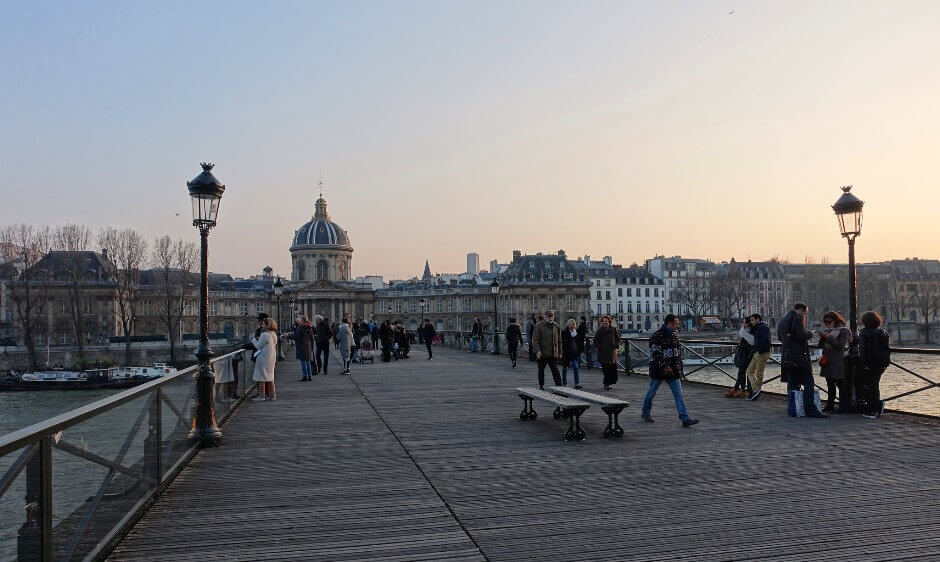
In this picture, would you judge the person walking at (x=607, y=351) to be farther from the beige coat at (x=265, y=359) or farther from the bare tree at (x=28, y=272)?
the bare tree at (x=28, y=272)

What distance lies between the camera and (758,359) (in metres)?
14.7

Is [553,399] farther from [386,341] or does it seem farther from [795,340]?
[386,341]

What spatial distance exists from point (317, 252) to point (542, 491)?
12014cm

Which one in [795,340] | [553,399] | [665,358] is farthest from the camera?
[795,340]

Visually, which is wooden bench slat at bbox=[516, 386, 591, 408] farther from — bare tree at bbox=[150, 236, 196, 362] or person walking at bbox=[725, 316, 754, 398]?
bare tree at bbox=[150, 236, 196, 362]

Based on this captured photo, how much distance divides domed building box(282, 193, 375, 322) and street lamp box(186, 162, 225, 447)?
112 meters

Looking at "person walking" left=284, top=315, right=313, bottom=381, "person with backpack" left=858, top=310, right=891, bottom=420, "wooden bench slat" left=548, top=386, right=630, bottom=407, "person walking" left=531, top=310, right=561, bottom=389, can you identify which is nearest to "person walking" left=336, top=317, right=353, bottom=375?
"person walking" left=284, top=315, right=313, bottom=381

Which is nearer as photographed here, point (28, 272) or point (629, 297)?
point (28, 272)

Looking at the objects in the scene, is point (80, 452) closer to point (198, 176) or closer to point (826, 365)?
Result: point (198, 176)

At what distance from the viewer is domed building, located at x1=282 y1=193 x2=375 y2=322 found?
405ft

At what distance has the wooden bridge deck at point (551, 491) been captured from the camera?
577 cm

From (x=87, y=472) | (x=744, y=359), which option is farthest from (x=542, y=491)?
(x=744, y=359)

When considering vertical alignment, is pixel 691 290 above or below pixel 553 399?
above

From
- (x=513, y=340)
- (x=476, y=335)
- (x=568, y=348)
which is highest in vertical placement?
(x=568, y=348)
